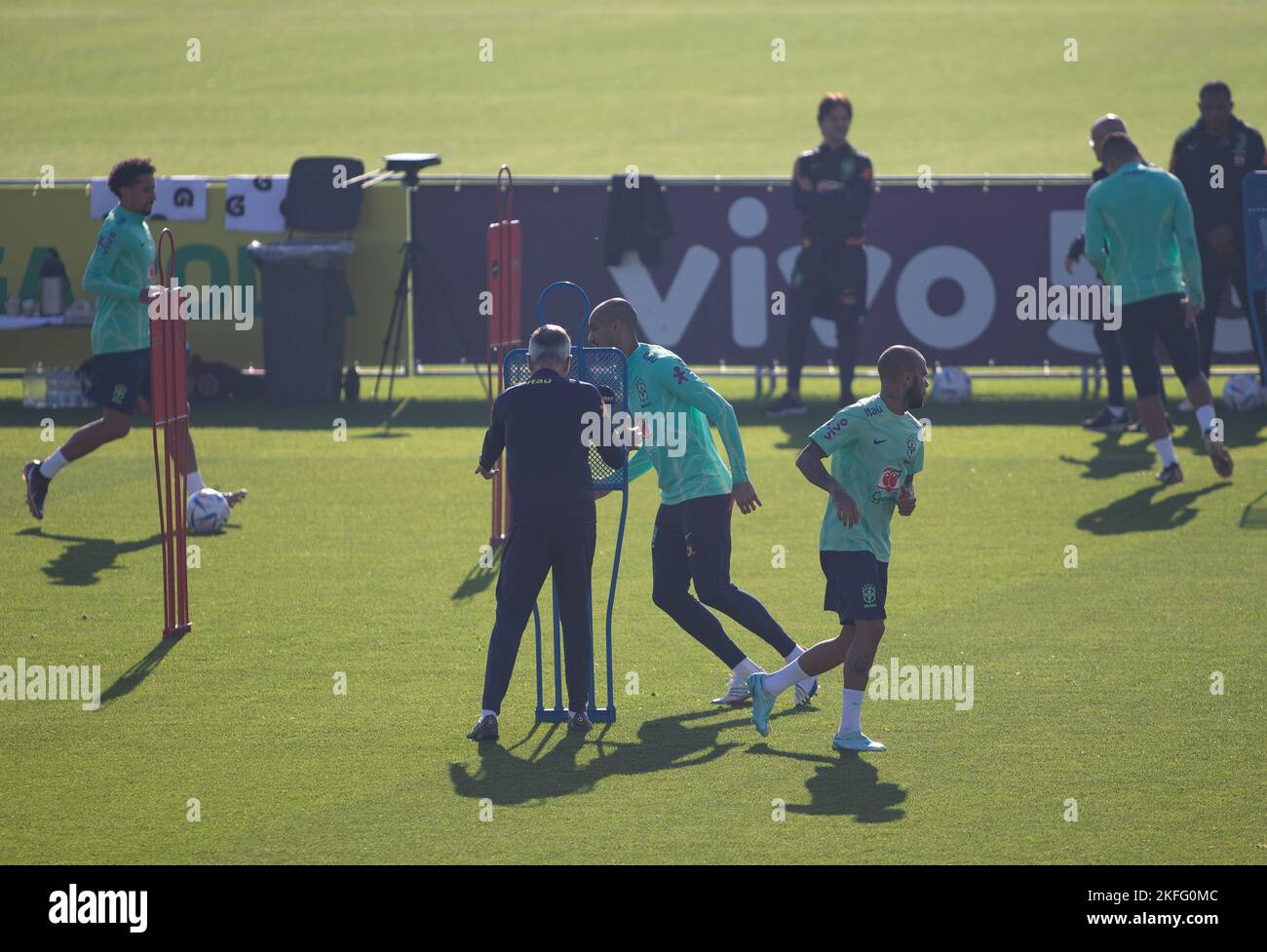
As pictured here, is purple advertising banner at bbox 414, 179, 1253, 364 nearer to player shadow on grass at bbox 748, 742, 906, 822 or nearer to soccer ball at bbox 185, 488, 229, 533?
soccer ball at bbox 185, 488, 229, 533

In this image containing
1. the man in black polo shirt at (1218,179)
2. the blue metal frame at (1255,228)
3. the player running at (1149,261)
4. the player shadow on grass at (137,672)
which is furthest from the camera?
the man in black polo shirt at (1218,179)

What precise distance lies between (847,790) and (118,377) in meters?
7.40

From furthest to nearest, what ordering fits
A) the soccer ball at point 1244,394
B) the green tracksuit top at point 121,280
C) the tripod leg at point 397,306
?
the tripod leg at point 397,306
the soccer ball at point 1244,394
the green tracksuit top at point 121,280

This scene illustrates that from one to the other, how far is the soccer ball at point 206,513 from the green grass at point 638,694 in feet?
0.59

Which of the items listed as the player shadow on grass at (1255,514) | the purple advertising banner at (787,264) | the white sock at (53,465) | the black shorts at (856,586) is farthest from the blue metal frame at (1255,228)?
the white sock at (53,465)

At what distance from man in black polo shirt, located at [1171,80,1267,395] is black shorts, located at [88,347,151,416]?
9.78 metres

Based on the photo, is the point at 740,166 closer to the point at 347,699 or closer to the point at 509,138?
the point at 509,138

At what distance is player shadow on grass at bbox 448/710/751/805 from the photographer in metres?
8.22

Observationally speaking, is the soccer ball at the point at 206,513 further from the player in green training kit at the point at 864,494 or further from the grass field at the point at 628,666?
the player in green training kit at the point at 864,494

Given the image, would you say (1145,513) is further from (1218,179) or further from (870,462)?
(870,462)

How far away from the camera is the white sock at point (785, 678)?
8.96 metres

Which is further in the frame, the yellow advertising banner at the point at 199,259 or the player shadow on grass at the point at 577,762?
the yellow advertising banner at the point at 199,259

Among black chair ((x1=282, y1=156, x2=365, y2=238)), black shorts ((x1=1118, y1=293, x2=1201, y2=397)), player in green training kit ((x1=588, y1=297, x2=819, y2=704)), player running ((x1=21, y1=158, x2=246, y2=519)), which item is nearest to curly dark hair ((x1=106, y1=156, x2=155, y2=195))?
player running ((x1=21, y1=158, x2=246, y2=519))
